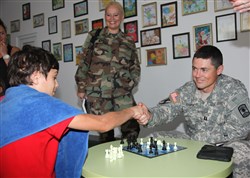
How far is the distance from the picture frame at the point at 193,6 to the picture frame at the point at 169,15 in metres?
0.13

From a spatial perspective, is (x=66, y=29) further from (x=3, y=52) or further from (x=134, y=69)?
(x=3, y=52)

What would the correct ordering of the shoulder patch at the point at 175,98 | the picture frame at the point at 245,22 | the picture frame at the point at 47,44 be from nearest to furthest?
the shoulder patch at the point at 175,98 → the picture frame at the point at 245,22 → the picture frame at the point at 47,44

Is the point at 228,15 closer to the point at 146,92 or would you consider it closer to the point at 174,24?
the point at 174,24

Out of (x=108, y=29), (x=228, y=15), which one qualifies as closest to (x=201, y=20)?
(x=228, y=15)

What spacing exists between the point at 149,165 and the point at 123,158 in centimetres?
20

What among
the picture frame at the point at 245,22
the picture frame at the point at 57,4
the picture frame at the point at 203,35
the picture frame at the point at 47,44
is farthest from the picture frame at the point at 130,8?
the picture frame at the point at 47,44

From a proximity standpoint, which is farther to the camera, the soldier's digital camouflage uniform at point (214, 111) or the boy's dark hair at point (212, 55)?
the boy's dark hair at point (212, 55)

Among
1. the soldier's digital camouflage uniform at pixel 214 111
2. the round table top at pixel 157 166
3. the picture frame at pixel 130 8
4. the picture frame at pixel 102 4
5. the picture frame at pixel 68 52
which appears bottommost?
the round table top at pixel 157 166

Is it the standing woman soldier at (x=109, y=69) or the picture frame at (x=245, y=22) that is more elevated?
the picture frame at (x=245, y=22)

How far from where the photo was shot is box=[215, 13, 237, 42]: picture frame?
3.33 m

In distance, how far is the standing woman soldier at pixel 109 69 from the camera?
3.10 metres

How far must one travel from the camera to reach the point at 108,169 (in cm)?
145

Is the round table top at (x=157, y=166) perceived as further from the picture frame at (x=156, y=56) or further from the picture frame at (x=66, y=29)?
the picture frame at (x=66, y=29)

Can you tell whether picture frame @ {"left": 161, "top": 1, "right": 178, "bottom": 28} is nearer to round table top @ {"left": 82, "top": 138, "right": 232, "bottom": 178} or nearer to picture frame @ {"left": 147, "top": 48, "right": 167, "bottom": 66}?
picture frame @ {"left": 147, "top": 48, "right": 167, "bottom": 66}
